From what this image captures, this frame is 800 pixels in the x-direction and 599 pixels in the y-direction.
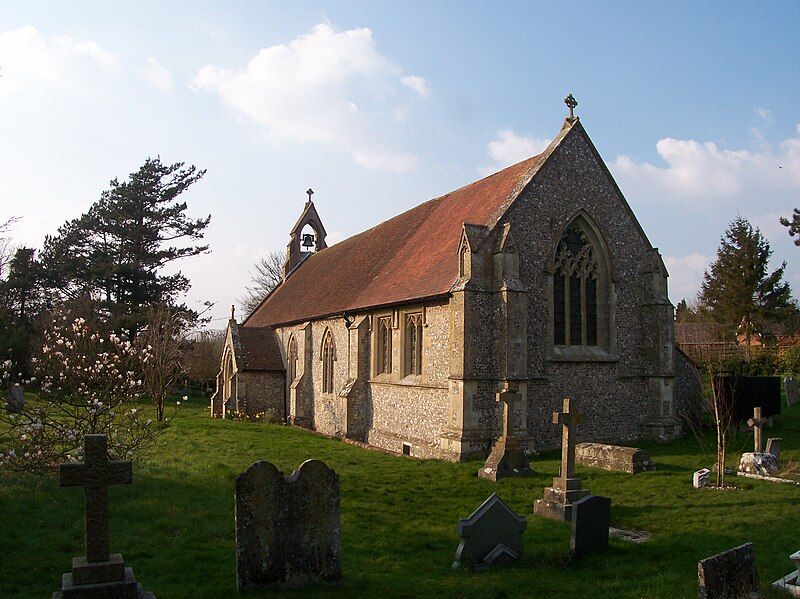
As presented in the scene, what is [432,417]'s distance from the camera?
16547 millimetres

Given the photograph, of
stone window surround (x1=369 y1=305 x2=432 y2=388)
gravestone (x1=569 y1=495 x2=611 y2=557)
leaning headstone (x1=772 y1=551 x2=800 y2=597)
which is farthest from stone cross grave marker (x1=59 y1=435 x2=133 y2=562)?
stone window surround (x1=369 y1=305 x2=432 y2=388)

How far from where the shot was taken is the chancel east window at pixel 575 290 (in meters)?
17.5

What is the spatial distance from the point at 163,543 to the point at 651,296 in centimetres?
1492

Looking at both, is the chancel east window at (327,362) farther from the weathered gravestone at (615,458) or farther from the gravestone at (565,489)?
the gravestone at (565,489)

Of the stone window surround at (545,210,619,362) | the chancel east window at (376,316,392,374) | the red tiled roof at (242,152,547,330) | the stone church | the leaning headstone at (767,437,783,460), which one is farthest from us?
the chancel east window at (376,316,392,374)

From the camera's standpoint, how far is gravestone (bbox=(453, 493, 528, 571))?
7.51 m

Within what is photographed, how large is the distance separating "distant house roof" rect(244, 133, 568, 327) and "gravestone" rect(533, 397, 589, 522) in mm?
5986

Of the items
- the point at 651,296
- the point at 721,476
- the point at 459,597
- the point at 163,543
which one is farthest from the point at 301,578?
the point at 651,296

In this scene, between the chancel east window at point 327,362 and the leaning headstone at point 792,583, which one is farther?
the chancel east window at point 327,362

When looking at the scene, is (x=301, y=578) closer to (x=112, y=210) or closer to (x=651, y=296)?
(x=651, y=296)

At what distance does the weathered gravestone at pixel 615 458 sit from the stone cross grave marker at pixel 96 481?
1062 cm

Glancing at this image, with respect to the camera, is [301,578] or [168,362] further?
[168,362]

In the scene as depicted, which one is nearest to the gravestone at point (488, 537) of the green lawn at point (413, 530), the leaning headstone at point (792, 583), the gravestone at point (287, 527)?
the green lawn at point (413, 530)

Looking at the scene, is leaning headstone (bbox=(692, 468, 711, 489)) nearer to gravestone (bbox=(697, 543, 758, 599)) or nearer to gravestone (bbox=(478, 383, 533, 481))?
gravestone (bbox=(478, 383, 533, 481))
